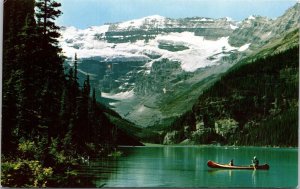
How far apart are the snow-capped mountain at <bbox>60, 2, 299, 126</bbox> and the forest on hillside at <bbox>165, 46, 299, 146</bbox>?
0.20 m

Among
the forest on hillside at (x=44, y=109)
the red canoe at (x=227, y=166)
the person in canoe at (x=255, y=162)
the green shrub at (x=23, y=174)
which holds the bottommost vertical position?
the green shrub at (x=23, y=174)

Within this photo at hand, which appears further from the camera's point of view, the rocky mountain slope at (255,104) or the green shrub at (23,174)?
the rocky mountain slope at (255,104)

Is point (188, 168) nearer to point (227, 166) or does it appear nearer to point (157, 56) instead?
point (227, 166)

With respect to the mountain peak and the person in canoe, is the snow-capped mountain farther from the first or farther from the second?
the person in canoe

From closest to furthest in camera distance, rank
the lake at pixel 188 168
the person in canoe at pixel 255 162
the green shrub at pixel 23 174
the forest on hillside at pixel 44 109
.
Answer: the green shrub at pixel 23 174
the lake at pixel 188 168
the forest on hillside at pixel 44 109
the person in canoe at pixel 255 162

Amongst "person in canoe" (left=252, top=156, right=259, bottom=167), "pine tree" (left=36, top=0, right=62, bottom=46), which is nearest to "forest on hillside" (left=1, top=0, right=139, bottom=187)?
"pine tree" (left=36, top=0, right=62, bottom=46)

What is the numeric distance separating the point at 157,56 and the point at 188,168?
5.47 ft

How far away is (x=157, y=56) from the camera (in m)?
12.2

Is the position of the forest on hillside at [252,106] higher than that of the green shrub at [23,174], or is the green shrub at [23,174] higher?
the forest on hillside at [252,106]

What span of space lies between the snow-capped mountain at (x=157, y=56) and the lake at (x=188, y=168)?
551mm

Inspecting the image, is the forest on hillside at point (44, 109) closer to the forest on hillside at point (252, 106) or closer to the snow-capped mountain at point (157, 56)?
the snow-capped mountain at point (157, 56)

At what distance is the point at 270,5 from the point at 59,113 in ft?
11.3

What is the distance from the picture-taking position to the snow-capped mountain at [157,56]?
12117 millimetres

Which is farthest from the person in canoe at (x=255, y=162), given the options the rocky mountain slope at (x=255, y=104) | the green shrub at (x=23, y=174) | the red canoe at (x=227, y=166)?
the green shrub at (x=23, y=174)
